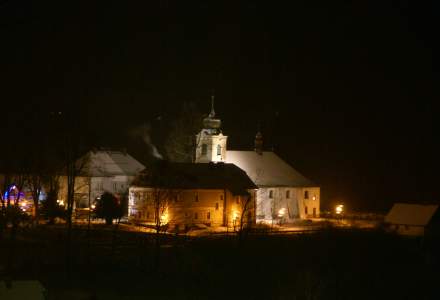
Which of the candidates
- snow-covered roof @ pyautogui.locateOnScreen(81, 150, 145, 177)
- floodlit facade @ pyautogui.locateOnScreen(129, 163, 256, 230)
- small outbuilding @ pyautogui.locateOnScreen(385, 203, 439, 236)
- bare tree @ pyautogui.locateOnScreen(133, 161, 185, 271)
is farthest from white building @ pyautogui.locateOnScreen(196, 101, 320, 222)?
bare tree @ pyautogui.locateOnScreen(133, 161, 185, 271)

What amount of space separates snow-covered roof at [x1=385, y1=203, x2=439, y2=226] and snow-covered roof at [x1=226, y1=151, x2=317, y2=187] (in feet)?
49.1

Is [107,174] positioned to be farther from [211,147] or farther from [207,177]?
[211,147]

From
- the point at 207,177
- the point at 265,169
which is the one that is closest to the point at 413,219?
the point at 207,177

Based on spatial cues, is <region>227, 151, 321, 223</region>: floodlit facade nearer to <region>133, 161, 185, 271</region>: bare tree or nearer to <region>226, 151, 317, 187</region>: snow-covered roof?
<region>226, 151, 317, 187</region>: snow-covered roof

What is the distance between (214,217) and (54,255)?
78.7 feet

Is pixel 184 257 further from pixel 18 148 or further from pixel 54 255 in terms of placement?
pixel 18 148

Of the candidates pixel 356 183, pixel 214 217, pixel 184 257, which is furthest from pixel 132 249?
pixel 356 183

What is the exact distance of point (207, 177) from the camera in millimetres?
61469

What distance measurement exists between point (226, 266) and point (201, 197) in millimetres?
21634

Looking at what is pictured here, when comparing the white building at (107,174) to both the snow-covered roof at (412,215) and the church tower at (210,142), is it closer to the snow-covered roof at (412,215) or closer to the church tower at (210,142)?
the church tower at (210,142)

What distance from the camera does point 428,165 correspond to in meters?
89.4

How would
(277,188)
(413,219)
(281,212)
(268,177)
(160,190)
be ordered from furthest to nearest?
(268,177), (277,188), (281,212), (413,219), (160,190)

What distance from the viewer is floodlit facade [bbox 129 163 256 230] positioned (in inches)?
2240

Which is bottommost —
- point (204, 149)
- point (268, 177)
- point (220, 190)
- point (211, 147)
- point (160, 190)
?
point (160, 190)
